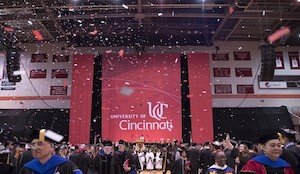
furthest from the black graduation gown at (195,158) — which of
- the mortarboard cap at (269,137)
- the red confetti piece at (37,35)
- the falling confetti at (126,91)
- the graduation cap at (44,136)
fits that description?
the red confetti piece at (37,35)

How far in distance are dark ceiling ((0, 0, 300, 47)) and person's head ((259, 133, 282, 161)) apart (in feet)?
34.8

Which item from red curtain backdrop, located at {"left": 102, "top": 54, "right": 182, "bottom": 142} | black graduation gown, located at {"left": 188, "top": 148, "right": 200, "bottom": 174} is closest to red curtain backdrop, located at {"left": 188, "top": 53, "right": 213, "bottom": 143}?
red curtain backdrop, located at {"left": 102, "top": 54, "right": 182, "bottom": 142}

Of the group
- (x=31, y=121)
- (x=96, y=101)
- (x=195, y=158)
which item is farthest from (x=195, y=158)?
(x=31, y=121)

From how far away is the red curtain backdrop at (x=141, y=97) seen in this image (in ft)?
51.3

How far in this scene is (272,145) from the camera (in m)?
2.79

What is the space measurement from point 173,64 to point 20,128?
29.3 ft

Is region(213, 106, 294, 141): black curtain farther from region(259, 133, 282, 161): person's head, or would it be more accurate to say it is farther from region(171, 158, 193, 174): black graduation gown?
region(259, 133, 282, 161): person's head

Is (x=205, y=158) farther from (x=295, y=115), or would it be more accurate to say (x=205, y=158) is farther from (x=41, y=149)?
(x=295, y=115)

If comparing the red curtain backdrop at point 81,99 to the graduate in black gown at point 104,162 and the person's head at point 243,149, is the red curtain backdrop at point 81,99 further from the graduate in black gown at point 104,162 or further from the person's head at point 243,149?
the person's head at point 243,149

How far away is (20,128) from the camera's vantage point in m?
15.8

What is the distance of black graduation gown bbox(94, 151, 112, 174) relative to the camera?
6762mm

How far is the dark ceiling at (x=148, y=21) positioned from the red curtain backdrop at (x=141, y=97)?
152 cm

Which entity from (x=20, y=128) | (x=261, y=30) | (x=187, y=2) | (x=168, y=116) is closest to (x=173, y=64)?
(x=168, y=116)

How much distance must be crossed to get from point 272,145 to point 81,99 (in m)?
14.0
